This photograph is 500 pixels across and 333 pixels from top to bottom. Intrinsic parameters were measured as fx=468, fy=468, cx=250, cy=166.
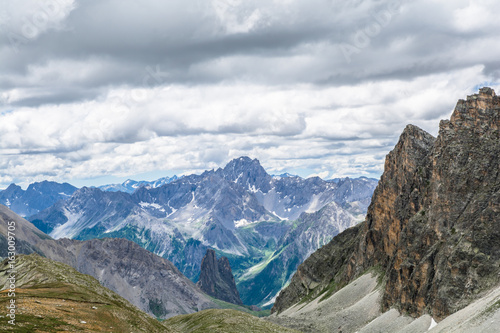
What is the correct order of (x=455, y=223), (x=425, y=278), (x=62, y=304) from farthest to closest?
(x=455, y=223)
(x=425, y=278)
(x=62, y=304)

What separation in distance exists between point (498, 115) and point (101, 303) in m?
→ 143

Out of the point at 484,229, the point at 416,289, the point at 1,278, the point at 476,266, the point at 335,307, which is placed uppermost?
the point at 1,278

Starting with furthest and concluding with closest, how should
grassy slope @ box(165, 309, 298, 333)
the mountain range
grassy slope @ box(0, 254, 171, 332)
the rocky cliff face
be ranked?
the rocky cliff face → grassy slope @ box(165, 309, 298, 333) → the mountain range → grassy slope @ box(0, 254, 171, 332)

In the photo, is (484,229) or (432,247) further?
(432,247)

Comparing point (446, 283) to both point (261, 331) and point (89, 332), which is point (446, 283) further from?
point (89, 332)

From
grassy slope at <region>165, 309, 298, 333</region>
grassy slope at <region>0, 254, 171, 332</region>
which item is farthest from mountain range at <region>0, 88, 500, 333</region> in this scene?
grassy slope at <region>165, 309, 298, 333</region>

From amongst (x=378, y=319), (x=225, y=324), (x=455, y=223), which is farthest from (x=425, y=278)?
(x=225, y=324)

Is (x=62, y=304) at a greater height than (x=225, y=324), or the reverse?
(x=62, y=304)

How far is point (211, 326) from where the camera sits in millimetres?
128750

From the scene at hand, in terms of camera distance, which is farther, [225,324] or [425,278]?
[425,278]

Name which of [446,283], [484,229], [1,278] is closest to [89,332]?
[1,278]

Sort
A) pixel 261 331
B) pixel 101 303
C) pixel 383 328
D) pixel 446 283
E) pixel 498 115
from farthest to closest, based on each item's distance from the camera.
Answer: pixel 498 115 → pixel 383 328 → pixel 446 283 → pixel 261 331 → pixel 101 303

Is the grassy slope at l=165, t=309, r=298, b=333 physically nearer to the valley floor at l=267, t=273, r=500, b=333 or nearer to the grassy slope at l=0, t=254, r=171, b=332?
the grassy slope at l=0, t=254, r=171, b=332

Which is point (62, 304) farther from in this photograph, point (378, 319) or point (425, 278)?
point (425, 278)
